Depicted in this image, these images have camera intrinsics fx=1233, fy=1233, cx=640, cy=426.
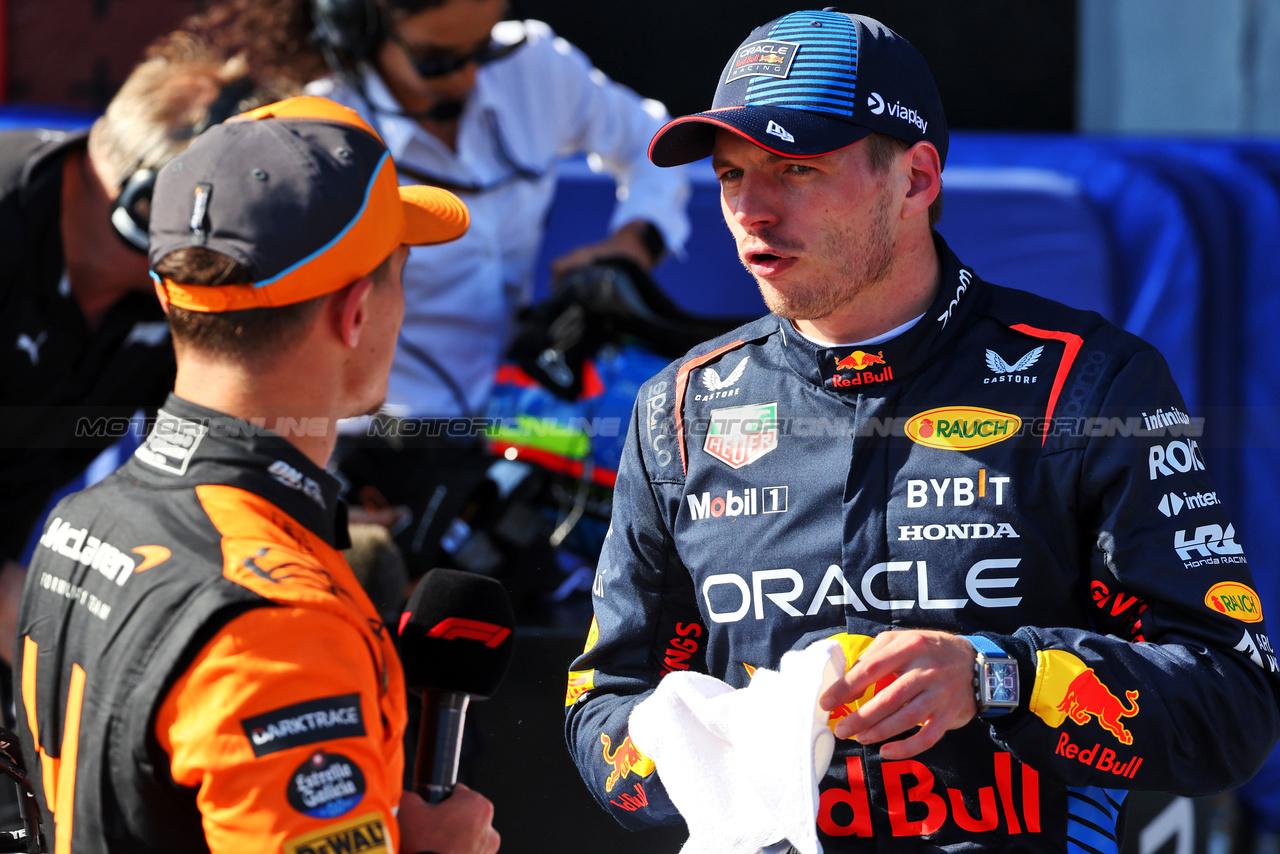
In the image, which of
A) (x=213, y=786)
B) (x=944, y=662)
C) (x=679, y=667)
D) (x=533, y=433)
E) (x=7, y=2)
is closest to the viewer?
(x=213, y=786)

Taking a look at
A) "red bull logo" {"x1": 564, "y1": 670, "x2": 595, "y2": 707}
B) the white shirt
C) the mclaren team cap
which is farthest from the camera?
the white shirt

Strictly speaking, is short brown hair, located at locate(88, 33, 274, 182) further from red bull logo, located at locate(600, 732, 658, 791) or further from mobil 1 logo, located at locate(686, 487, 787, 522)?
red bull logo, located at locate(600, 732, 658, 791)

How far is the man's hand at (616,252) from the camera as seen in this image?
285 cm

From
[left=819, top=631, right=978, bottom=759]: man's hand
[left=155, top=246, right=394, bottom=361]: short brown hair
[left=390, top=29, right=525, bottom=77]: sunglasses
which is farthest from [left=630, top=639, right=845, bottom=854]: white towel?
[left=390, top=29, right=525, bottom=77]: sunglasses

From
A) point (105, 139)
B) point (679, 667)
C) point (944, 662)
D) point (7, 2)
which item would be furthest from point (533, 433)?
point (7, 2)

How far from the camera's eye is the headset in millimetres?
1982

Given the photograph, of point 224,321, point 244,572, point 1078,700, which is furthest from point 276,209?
point 1078,700

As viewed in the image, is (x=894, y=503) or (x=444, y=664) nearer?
(x=444, y=664)

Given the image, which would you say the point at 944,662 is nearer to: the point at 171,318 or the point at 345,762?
the point at 345,762

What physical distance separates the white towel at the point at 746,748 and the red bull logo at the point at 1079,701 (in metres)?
0.20

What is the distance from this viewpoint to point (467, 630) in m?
1.26

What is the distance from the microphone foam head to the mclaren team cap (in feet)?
1.12

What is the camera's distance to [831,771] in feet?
4.40

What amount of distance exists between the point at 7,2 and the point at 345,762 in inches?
168
